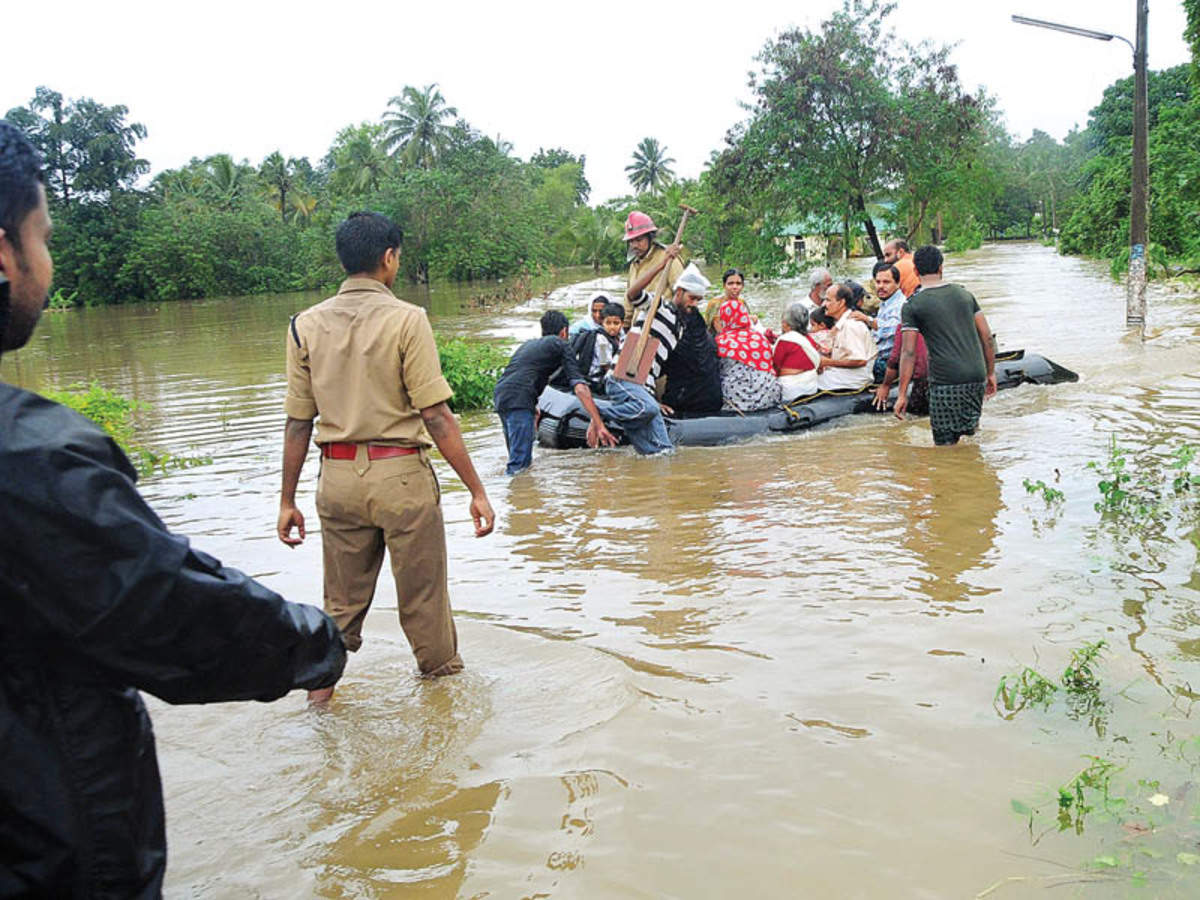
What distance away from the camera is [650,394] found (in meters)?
9.65

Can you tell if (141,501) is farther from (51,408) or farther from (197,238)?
(197,238)

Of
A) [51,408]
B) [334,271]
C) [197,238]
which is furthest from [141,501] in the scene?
[197,238]

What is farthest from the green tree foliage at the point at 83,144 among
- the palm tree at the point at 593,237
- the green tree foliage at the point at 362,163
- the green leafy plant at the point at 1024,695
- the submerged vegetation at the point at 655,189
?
the green leafy plant at the point at 1024,695

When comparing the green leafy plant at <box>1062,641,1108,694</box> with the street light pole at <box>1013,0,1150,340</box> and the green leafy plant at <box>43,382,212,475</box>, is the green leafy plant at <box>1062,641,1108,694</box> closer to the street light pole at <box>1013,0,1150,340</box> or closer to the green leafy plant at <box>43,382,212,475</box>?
the green leafy plant at <box>43,382,212,475</box>

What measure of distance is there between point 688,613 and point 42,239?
4.00 metres

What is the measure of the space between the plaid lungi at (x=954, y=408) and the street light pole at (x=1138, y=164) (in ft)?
30.1

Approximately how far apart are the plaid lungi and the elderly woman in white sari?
198cm

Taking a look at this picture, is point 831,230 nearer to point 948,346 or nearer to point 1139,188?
point 1139,188

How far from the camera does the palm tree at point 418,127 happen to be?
192 feet

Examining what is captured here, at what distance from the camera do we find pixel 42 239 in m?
1.80

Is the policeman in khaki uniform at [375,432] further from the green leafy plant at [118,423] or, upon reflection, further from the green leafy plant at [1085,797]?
the green leafy plant at [118,423]

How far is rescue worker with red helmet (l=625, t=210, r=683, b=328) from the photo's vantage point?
9867 mm

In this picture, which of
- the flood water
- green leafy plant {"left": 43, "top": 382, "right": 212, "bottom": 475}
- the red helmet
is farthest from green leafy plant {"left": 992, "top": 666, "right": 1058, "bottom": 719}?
green leafy plant {"left": 43, "top": 382, "right": 212, "bottom": 475}

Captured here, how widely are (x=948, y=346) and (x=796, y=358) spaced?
Answer: 254 centimetres
